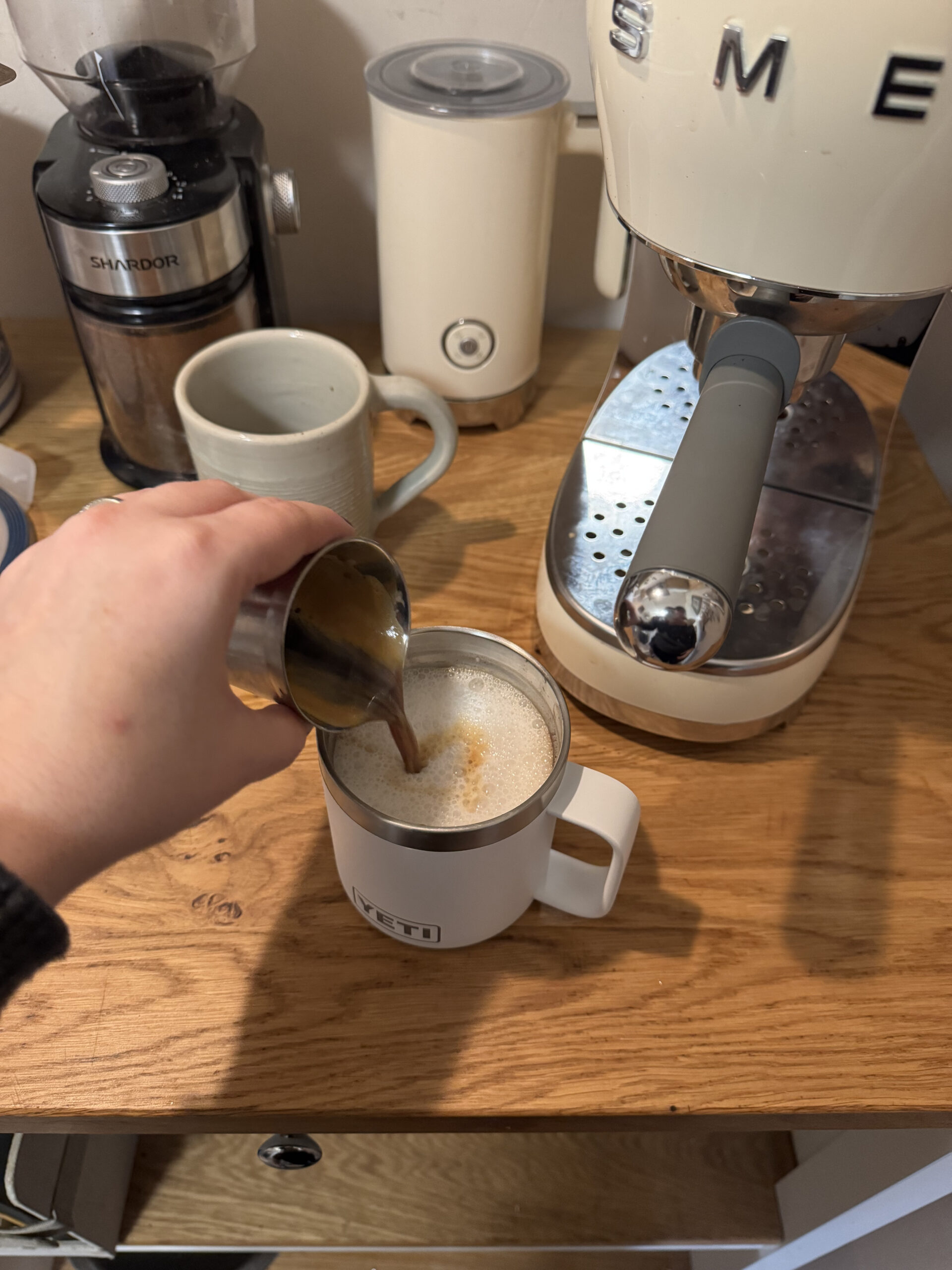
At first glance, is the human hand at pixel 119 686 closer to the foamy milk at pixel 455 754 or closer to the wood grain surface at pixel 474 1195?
the foamy milk at pixel 455 754

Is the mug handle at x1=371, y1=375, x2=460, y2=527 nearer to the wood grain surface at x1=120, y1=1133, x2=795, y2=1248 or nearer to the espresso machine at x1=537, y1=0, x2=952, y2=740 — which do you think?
the espresso machine at x1=537, y1=0, x2=952, y2=740

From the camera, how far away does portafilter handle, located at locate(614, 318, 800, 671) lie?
0.27m

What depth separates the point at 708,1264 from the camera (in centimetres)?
73

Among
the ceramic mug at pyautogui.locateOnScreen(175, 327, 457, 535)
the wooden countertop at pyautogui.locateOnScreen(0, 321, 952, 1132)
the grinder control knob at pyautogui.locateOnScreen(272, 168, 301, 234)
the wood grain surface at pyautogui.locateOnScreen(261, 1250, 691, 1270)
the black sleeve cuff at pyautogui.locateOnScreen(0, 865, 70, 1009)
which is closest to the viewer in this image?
the black sleeve cuff at pyautogui.locateOnScreen(0, 865, 70, 1009)

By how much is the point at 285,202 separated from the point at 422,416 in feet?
0.56

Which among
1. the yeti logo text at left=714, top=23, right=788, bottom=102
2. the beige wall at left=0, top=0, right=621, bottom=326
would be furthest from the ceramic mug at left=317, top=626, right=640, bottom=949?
the beige wall at left=0, top=0, right=621, bottom=326

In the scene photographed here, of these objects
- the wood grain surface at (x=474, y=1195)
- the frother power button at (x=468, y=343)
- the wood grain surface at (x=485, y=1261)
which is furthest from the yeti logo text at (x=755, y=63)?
the wood grain surface at (x=485, y=1261)

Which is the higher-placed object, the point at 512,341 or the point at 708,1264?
the point at 512,341

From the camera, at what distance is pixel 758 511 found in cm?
50

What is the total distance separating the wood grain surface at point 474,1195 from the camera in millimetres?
679

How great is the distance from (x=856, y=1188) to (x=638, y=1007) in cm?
26

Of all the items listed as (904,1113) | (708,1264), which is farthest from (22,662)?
(708,1264)

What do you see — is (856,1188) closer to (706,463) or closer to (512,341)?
(706,463)

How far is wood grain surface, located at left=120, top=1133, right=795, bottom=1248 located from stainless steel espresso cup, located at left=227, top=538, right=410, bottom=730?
0.46m
